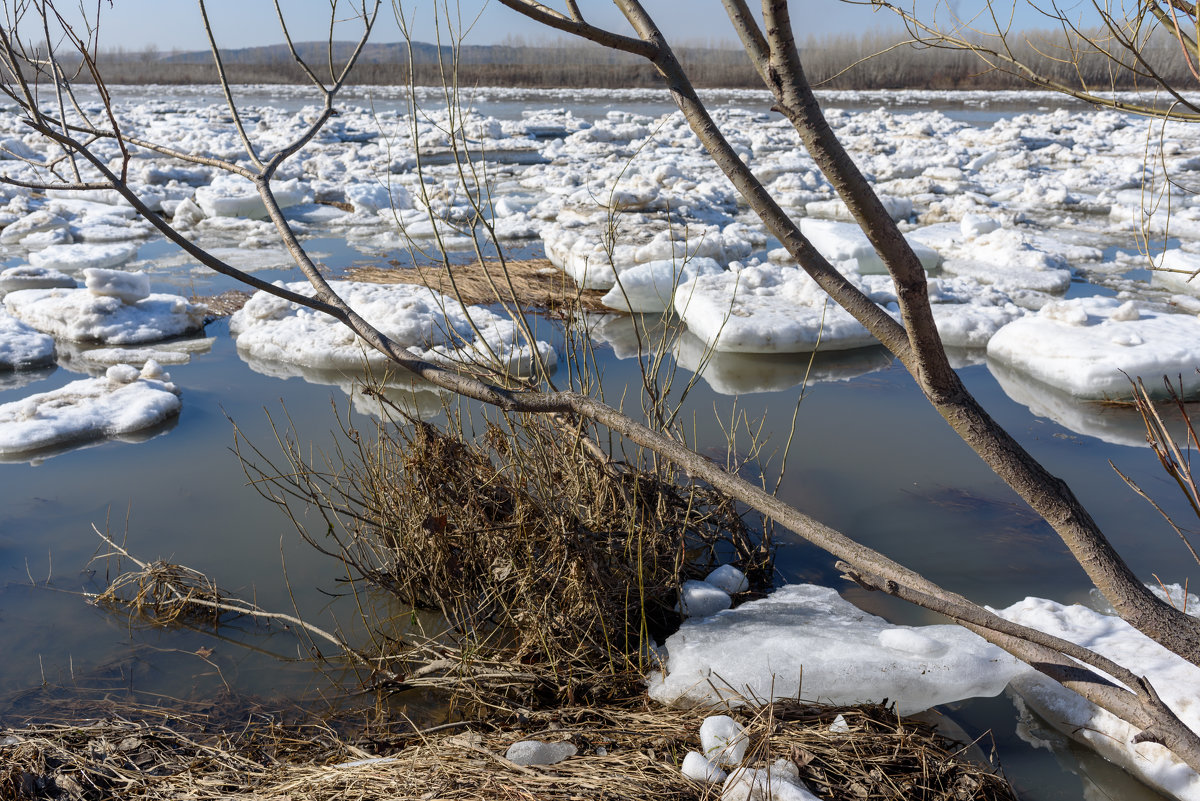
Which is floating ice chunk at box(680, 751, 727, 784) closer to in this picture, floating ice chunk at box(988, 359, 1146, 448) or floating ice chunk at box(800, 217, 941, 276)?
floating ice chunk at box(988, 359, 1146, 448)

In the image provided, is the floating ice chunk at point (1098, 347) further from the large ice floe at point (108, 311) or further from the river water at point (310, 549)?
the large ice floe at point (108, 311)

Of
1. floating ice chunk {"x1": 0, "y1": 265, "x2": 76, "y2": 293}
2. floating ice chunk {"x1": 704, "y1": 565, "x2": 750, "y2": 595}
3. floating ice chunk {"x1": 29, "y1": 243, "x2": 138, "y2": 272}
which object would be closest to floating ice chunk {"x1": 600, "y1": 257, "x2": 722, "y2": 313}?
floating ice chunk {"x1": 704, "y1": 565, "x2": 750, "y2": 595}

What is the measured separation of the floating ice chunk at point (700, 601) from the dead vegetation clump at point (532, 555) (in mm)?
37

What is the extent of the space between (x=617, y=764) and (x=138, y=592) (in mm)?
Result: 1803

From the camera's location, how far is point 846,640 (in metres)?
2.11

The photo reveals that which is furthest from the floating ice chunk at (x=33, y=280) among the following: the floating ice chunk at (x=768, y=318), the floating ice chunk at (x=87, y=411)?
Answer: the floating ice chunk at (x=768, y=318)

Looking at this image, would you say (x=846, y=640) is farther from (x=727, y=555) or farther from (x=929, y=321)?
(x=929, y=321)

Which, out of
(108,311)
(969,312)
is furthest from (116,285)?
(969,312)

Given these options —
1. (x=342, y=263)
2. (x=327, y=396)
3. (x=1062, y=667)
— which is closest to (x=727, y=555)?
(x=1062, y=667)

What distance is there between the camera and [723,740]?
173 centimetres

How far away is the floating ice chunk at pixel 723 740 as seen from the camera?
1696 millimetres

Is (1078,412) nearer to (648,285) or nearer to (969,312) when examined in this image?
(969,312)

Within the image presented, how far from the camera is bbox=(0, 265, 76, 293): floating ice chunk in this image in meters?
5.98

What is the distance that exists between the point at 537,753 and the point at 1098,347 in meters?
3.78
